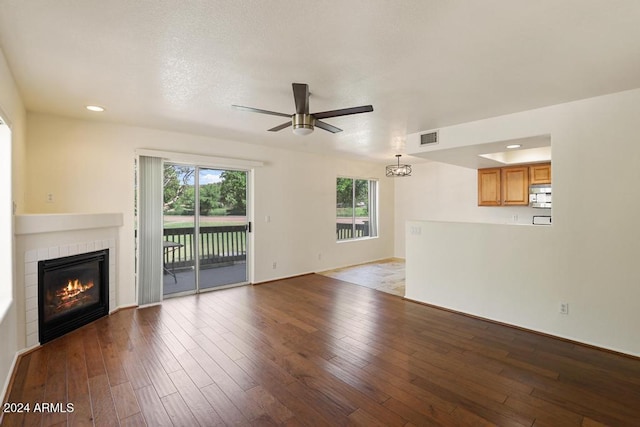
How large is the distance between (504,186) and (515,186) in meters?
0.20

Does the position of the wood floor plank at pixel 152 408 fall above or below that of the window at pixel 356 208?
below

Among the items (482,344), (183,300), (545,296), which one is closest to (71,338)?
(183,300)

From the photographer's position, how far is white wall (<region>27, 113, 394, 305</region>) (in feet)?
12.1

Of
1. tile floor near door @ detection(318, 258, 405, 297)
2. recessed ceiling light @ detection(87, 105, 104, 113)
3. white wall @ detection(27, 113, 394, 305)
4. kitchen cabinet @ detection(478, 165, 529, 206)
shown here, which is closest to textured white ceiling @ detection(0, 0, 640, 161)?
recessed ceiling light @ detection(87, 105, 104, 113)

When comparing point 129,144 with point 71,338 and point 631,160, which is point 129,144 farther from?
point 631,160

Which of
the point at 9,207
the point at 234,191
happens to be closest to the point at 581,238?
the point at 234,191

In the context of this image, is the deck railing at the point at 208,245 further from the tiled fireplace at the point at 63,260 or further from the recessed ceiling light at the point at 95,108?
the recessed ceiling light at the point at 95,108

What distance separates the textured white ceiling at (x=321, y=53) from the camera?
1.71 m

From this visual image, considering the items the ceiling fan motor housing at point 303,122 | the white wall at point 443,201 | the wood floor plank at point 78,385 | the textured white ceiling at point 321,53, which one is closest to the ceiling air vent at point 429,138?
the textured white ceiling at point 321,53

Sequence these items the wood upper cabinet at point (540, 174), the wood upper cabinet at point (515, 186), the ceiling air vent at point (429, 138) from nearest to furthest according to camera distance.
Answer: the ceiling air vent at point (429, 138) < the wood upper cabinet at point (540, 174) < the wood upper cabinet at point (515, 186)

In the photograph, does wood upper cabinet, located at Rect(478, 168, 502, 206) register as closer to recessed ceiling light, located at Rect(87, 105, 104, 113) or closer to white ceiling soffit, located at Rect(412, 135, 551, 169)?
white ceiling soffit, located at Rect(412, 135, 551, 169)

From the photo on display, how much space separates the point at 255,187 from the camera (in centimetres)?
541

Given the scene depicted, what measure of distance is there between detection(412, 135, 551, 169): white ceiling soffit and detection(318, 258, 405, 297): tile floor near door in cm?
234

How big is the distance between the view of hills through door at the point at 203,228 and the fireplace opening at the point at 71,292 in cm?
95
